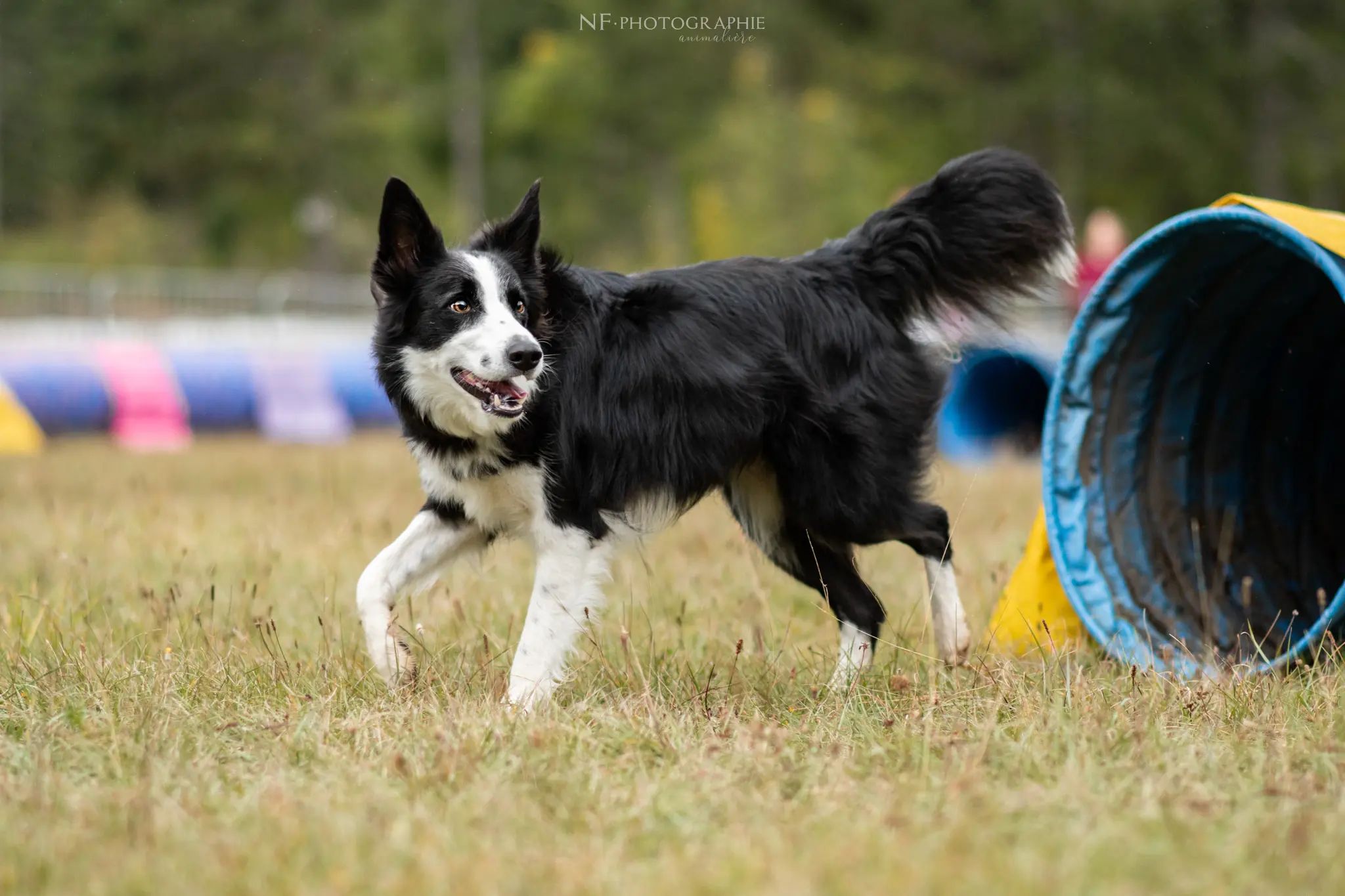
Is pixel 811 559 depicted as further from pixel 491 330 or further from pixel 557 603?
pixel 491 330

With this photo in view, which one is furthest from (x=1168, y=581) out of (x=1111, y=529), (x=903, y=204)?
(x=903, y=204)

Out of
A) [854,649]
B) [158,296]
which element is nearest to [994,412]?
[854,649]

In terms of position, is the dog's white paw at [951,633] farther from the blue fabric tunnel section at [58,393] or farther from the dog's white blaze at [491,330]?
the blue fabric tunnel section at [58,393]

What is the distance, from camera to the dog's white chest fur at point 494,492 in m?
4.51

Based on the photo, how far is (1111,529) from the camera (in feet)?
17.1

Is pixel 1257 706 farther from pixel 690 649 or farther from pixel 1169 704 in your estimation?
pixel 690 649

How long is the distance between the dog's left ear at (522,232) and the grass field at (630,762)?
3.69 ft

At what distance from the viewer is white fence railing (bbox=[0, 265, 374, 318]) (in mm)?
22719

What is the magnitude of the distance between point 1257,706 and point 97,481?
8.24 m

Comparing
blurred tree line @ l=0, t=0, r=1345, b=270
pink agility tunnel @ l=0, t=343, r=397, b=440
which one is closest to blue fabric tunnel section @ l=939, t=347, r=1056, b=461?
pink agility tunnel @ l=0, t=343, r=397, b=440

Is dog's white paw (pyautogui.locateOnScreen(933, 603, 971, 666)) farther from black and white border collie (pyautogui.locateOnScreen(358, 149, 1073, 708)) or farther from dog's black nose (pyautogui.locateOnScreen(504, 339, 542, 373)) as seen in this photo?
dog's black nose (pyautogui.locateOnScreen(504, 339, 542, 373))

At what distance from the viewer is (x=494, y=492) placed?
15.0 feet

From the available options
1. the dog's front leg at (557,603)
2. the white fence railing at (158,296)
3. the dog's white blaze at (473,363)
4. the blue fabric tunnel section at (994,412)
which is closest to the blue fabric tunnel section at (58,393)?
the blue fabric tunnel section at (994,412)

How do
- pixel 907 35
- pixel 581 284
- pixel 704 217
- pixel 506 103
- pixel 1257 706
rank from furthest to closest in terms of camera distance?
pixel 506 103, pixel 907 35, pixel 704 217, pixel 581 284, pixel 1257 706
